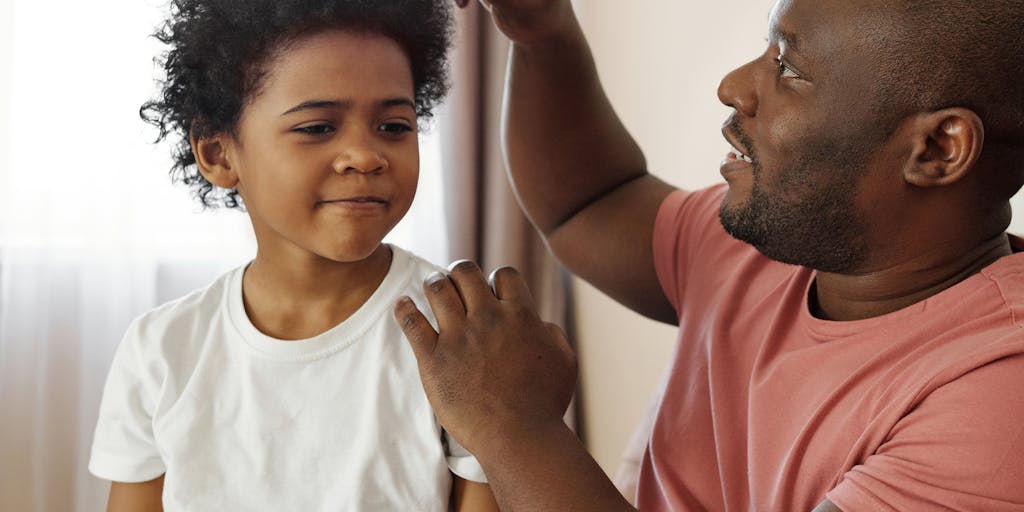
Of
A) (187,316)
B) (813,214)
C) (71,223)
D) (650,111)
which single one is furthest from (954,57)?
(71,223)

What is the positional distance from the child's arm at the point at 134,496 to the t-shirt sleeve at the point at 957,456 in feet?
2.78

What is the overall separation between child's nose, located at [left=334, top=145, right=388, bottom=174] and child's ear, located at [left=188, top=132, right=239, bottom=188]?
19 cm

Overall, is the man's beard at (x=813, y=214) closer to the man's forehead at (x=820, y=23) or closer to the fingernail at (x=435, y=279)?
the man's forehead at (x=820, y=23)

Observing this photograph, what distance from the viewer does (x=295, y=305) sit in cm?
127

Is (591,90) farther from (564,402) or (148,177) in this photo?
(148,177)

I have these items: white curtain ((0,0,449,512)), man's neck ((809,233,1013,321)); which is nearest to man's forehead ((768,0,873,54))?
man's neck ((809,233,1013,321))

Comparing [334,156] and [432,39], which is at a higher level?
[432,39]

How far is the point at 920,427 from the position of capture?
96cm

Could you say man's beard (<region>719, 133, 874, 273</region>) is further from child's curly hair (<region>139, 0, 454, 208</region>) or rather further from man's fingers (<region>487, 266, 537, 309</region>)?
child's curly hair (<region>139, 0, 454, 208</region>)

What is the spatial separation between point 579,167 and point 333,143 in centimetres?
53

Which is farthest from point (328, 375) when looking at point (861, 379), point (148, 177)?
point (148, 177)

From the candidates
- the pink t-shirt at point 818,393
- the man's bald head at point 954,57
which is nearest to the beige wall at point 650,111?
the pink t-shirt at point 818,393

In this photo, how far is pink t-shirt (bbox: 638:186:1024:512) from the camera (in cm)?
93

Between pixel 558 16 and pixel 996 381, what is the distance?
2.64 ft
